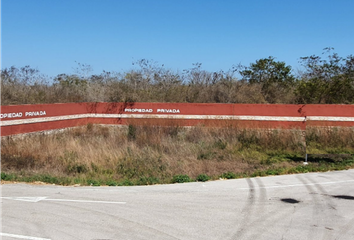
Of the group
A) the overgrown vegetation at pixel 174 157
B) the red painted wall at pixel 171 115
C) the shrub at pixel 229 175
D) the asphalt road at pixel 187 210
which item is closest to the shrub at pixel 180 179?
the overgrown vegetation at pixel 174 157

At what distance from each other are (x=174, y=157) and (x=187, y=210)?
7.23 metres

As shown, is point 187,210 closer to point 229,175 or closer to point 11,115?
point 229,175

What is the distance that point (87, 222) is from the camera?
6.99m

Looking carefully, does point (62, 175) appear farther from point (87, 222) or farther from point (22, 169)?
point (87, 222)

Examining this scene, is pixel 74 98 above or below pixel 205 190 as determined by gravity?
above


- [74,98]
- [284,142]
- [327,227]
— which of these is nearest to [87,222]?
[327,227]

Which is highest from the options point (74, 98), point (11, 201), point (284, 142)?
point (74, 98)

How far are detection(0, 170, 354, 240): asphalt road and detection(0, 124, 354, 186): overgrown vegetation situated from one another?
58.6 inches

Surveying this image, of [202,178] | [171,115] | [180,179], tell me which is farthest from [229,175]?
[171,115]

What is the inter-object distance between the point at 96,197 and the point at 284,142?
1096 centimetres

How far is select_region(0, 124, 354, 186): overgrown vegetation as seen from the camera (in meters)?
12.2

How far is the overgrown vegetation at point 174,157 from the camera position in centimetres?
1219

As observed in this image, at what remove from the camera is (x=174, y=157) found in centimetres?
1498

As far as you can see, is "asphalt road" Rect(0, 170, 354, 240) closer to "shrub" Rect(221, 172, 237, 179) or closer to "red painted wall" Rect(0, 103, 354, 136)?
"shrub" Rect(221, 172, 237, 179)
